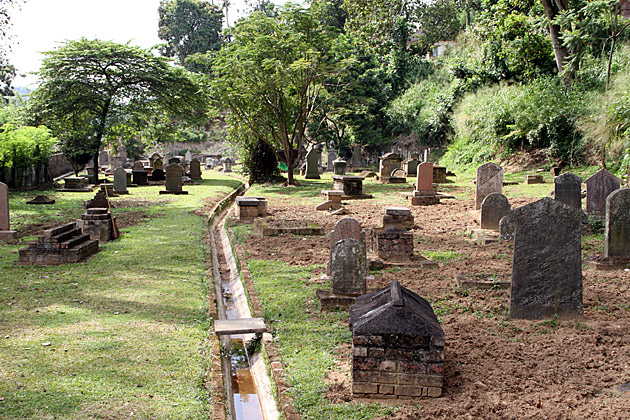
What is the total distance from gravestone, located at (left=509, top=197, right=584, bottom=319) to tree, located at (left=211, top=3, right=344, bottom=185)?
18.1m

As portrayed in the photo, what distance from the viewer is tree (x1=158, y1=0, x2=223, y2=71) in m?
70.2

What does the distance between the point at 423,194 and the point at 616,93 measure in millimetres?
8195

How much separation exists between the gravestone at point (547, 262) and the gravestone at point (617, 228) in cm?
298

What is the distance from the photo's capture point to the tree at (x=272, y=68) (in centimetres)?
2481

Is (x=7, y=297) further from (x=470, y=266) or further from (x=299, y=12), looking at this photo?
(x=299, y=12)

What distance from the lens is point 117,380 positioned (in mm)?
5434

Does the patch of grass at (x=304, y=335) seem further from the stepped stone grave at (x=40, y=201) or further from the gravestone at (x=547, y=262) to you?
the stepped stone grave at (x=40, y=201)

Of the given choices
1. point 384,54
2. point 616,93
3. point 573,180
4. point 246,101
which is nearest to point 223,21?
point 384,54

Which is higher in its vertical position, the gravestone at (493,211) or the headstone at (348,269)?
the gravestone at (493,211)

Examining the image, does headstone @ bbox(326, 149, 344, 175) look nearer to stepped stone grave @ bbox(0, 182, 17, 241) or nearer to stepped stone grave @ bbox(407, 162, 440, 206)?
stepped stone grave @ bbox(407, 162, 440, 206)

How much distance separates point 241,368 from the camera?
6883 mm

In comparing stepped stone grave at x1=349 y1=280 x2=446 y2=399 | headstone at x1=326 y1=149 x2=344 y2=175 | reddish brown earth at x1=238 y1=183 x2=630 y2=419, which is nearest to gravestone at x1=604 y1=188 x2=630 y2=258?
reddish brown earth at x1=238 y1=183 x2=630 y2=419

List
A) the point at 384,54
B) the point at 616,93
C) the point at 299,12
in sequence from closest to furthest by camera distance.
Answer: the point at 616,93, the point at 299,12, the point at 384,54

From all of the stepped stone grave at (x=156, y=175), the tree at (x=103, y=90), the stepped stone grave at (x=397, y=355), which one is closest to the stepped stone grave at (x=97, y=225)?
the stepped stone grave at (x=397, y=355)
